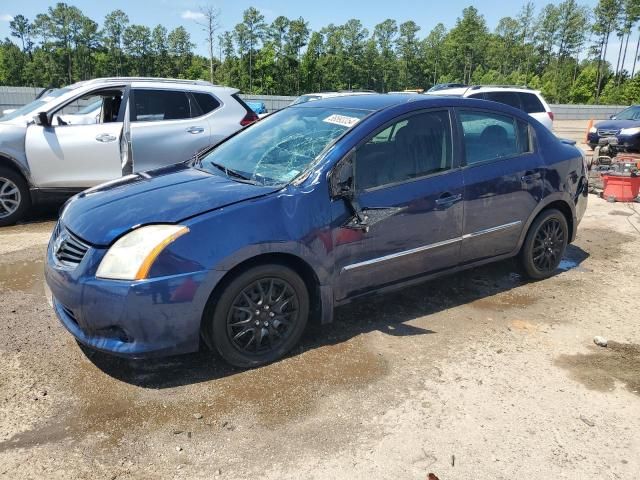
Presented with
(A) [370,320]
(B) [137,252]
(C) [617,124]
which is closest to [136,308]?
(B) [137,252]

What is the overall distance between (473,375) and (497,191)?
1.67 m

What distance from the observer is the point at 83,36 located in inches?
3302

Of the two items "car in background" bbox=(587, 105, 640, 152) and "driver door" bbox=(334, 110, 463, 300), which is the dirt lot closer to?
"driver door" bbox=(334, 110, 463, 300)

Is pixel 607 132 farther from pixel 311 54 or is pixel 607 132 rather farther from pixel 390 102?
pixel 311 54

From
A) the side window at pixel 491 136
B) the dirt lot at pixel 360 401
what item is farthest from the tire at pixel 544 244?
the side window at pixel 491 136

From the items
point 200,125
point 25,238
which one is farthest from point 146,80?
point 25,238

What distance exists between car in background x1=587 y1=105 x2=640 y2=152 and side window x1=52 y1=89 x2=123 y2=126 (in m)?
12.6

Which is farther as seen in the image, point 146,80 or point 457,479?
point 146,80

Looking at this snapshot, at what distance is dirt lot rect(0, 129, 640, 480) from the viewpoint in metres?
2.61

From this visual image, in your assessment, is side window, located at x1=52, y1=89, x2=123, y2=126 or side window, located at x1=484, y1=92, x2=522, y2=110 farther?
side window, located at x1=484, y1=92, x2=522, y2=110

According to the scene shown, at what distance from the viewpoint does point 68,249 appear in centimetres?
325

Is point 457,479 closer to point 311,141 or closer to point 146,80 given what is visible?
point 311,141

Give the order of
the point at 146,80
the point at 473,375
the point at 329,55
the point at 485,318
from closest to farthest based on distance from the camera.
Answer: the point at 473,375 < the point at 485,318 < the point at 146,80 < the point at 329,55

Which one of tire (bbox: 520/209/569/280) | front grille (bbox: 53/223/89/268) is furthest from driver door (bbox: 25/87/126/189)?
tire (bbox: 520/209/569/280)
